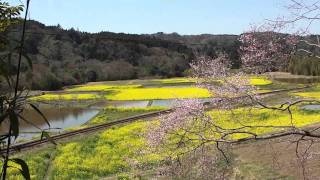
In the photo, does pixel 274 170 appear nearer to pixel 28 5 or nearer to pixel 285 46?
pixel 285 46

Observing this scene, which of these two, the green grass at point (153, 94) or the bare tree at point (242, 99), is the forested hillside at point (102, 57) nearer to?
A: the green grass at point (153, 94)

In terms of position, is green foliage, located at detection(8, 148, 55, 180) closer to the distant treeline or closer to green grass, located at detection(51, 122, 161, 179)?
green grass, located at detection(51, 122, 161, 179)

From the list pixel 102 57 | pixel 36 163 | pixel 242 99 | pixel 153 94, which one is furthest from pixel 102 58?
pixel 242 99

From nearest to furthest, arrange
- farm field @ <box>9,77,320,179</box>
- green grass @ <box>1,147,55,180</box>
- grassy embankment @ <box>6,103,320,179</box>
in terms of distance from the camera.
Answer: farm field @ <box>9,77,320,179</box>
green grass @ <box>1,147,55,180</box>
grassy embankment @ <box>6,103,320,179</box>

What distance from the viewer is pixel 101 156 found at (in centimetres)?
2028

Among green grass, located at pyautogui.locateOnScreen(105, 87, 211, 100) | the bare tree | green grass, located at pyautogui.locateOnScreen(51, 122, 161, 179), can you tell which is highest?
the bare tree

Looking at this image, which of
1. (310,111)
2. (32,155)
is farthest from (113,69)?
(32,155)

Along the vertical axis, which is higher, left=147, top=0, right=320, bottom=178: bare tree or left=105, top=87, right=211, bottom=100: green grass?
left=147, top=0, right=320, bottom=178: bare tree

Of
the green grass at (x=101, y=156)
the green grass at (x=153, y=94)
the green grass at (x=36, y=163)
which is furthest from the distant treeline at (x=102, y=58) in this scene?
the green grass at (x=36, y=163)

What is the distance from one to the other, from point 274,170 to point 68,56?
261ft

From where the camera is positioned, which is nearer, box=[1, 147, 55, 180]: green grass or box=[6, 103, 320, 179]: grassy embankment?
box=[1, 147, 55, 180]: green grass

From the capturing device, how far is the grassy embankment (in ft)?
55.6

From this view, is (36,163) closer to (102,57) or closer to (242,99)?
(242,99)

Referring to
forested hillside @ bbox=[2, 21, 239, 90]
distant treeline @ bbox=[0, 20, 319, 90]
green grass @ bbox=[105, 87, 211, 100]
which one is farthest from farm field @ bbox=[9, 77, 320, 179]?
forested hillside @ bbox=[2, 21, 239, 90]
